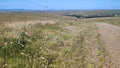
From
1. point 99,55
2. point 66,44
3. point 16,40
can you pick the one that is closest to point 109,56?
point 99,55

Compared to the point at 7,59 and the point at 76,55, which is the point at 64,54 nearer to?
the point at 76,55

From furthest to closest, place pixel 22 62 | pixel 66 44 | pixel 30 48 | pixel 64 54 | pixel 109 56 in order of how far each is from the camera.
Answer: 1. pixel 66 44
2. pixel 109 56
3. pixel 64 54
4. pixel 30 48
5. pixel 22 62

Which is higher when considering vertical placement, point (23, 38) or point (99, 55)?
point (23, 38)

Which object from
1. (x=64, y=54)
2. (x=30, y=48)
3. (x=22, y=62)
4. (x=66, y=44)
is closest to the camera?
(x=22, y=62)

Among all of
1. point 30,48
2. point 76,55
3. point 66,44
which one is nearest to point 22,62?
point 30,48

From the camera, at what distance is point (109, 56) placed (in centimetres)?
1249

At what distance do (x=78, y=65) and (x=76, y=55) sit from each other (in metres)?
2.09

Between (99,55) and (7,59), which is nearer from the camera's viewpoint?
(7,59)

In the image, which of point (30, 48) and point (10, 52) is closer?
point (10, 52)

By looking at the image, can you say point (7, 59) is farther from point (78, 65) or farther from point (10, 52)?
point (78, 65)

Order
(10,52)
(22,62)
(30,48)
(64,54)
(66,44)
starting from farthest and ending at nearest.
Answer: (66,44)
(64,54)
(30,48)
(10,52)
(22,62)

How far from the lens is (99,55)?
497 inches

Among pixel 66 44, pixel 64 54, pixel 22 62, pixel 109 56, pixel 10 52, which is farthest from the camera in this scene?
pixel 66 44

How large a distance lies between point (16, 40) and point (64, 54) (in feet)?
6.62
